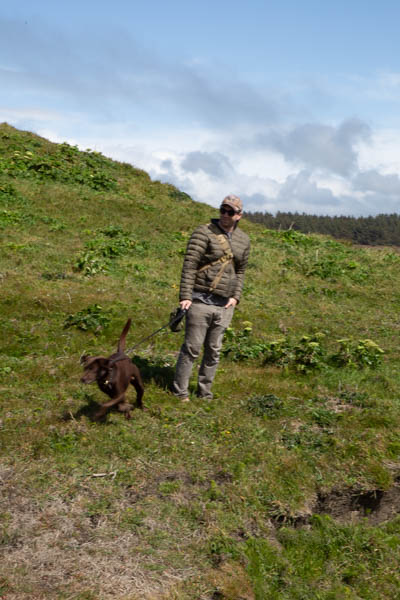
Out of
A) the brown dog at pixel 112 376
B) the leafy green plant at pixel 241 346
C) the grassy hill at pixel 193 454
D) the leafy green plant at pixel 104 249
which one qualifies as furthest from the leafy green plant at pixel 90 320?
the brown dog at pixel 112 376

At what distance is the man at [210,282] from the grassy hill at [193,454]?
2.94ft

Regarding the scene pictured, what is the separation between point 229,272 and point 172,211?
14.1 metres

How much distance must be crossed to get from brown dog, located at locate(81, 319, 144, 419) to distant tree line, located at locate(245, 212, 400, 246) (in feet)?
404

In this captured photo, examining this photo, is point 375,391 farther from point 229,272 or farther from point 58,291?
point 58,291

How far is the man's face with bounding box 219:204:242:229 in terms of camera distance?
23.8 ft

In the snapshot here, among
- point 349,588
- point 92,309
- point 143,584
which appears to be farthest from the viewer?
point 92,309

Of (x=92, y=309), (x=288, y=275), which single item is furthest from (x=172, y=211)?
(x=92, y=309)

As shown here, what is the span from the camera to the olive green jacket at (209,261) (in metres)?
7.38

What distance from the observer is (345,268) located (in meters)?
17.8

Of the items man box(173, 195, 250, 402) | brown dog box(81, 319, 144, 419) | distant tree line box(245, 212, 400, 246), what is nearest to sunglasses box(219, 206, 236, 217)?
man box(173, 195, 250, 402)

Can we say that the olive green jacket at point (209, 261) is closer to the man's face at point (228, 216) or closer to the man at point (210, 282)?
the man at point (210, 282)

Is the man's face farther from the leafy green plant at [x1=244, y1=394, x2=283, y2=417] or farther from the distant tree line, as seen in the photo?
the distant tree line

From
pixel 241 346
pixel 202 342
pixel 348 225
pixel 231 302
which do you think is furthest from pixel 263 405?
pixel 348 225

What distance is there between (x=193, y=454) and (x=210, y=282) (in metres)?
2.48
